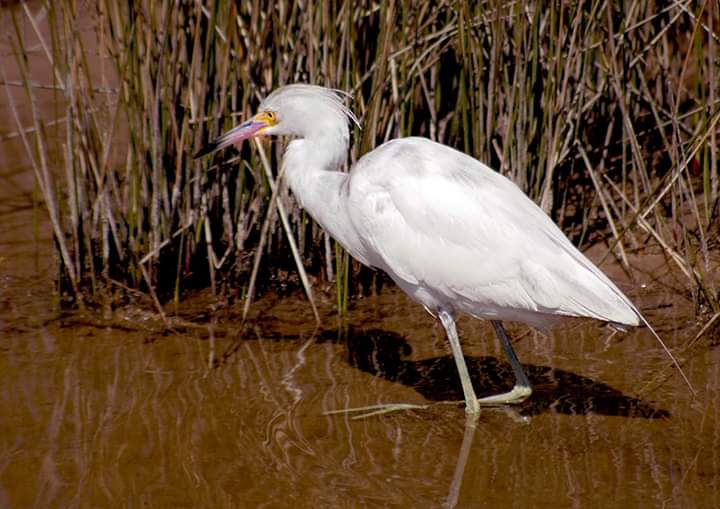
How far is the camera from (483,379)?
15.9ft

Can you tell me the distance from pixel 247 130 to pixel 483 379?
1.47 m

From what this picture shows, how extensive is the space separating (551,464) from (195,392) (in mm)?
1524

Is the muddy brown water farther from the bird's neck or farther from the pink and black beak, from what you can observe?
the pink and black beak

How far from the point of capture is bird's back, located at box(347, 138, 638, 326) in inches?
163

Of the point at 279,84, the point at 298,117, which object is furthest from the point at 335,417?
the point at 279,84

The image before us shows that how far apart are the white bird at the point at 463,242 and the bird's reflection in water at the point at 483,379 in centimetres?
22

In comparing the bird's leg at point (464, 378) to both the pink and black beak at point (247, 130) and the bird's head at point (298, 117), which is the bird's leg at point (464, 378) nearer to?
the bird's head at point (298, 117)

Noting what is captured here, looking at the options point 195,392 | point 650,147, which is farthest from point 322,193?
point 650,147

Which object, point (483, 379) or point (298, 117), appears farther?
point (483, 379)

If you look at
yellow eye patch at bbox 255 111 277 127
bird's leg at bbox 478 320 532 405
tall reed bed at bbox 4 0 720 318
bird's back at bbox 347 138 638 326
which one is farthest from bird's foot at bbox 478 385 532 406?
yellow eye patch at bbox 255 111 277 127

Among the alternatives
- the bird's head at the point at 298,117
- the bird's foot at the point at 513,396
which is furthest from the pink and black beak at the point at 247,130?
the bird's foot at the point at 513,396

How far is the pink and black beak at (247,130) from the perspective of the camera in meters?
4.58

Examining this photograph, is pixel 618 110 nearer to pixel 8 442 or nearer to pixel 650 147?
pixel 650 147

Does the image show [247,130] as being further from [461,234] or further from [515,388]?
[515,388]
